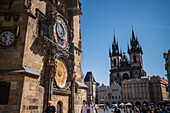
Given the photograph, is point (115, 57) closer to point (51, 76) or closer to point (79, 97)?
point (79, 97)

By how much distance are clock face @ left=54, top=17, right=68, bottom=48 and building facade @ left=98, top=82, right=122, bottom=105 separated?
58428 mm

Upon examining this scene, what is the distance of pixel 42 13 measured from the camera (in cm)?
1088

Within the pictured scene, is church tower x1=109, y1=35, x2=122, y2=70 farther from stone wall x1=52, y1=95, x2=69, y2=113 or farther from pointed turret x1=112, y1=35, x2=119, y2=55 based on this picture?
stone wall x1=52, y1=95, x2=69, y2=113

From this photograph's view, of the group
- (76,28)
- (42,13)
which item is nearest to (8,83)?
(42,13)

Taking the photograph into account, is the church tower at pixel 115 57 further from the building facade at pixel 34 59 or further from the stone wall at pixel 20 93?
the stone wall at pixel 20 93

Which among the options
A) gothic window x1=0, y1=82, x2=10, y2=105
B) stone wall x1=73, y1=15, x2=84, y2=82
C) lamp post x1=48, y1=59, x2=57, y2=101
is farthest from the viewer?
stone wall x1=73, y1=15, x2=84, y2=82

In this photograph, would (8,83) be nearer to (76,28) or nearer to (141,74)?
(76,28)

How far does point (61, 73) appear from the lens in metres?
12.5

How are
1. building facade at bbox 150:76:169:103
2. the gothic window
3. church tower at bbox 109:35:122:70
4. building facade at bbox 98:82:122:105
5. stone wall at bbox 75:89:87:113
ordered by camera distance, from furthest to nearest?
church tower at bbox 109:35:122:70, building facade at bbox 98:82:122:105, building facade at bbox 150:76:169:103, stone wall at bbox 75:89:87:113, the gothic window

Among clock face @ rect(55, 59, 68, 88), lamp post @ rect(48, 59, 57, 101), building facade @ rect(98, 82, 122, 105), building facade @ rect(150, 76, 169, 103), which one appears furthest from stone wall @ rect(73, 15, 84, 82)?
building facade @ rect(98, 82, 122, 105)

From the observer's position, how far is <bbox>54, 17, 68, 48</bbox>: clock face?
12398 mm

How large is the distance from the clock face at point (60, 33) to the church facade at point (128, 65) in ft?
222

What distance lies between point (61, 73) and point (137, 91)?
183ft

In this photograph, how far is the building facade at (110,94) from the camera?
67331 mm
